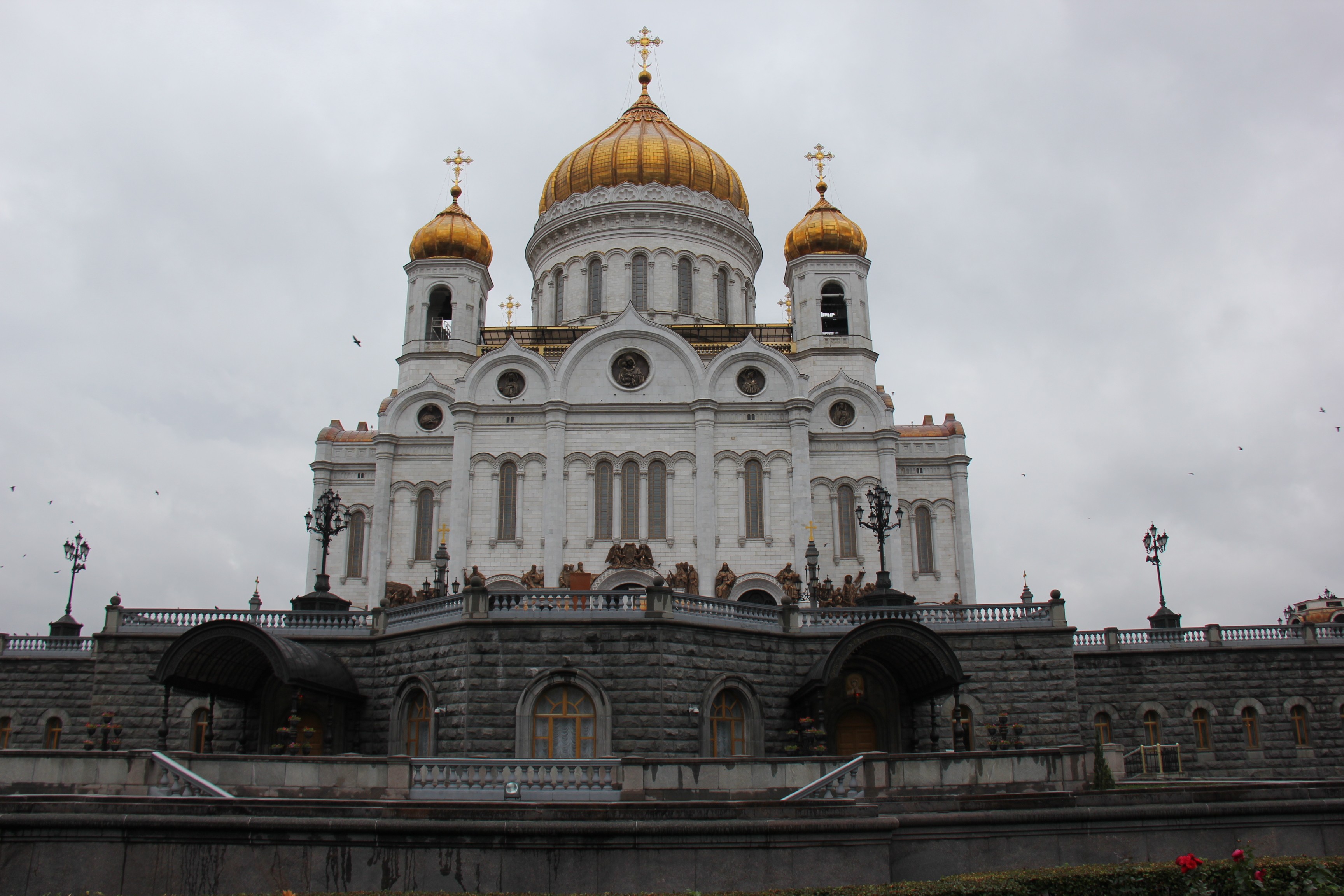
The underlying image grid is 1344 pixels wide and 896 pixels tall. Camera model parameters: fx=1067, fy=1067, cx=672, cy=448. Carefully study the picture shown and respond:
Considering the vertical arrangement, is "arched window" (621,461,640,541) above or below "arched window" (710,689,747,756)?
above

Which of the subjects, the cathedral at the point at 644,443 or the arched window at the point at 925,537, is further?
the arched window at the point at 925,537

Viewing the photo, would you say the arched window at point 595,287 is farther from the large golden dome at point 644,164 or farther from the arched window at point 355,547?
the arched window at point 355,547

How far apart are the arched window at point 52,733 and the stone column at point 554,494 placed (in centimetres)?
1412

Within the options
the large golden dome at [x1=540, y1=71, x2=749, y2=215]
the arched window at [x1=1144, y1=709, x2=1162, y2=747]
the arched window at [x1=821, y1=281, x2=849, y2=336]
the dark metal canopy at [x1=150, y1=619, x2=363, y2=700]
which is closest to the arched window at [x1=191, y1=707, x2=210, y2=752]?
the dark metal canopy at [x1=150, y1=619, x2=363, y2=700]

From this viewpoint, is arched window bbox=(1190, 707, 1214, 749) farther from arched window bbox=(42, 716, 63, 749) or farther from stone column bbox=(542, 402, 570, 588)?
arched window bbox=(42, 716, 63, 749)

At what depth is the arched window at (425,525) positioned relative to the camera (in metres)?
37.7

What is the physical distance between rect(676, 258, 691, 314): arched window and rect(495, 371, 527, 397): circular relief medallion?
8470 millimetres

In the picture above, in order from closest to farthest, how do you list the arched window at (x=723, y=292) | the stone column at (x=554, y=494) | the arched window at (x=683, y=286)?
the stone column at (x=554, y=494) < the arched window at (x=683, y=286) < the arched window at (x=723, y=292)

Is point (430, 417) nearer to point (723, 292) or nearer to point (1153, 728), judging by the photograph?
point (723, 292)

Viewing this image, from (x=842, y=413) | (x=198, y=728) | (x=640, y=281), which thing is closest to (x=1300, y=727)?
(x=842, y=413)

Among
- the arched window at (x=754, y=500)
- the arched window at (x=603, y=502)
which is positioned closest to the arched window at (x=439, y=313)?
the arched window at (x=603, y=502)

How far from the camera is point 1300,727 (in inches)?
1097

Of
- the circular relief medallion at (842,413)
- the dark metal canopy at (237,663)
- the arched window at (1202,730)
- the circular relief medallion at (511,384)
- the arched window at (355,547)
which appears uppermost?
the circular relief medallion at (511,384)

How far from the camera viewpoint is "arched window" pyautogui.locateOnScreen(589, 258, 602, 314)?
4434 cm
